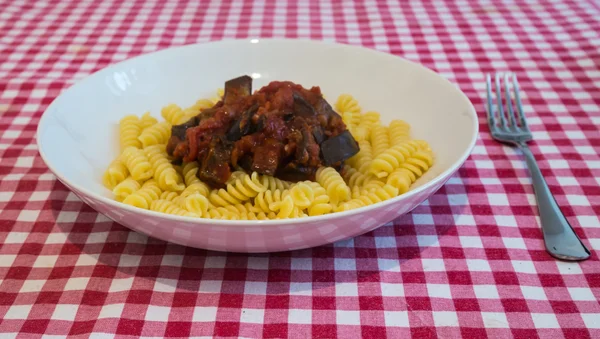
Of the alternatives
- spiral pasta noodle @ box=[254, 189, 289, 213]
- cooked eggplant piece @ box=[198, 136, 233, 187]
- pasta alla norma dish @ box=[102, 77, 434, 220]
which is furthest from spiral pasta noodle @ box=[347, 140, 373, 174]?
cooked eggplant piece @ box=[198, 136, 233, 187]

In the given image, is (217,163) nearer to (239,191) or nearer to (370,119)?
(239,191)

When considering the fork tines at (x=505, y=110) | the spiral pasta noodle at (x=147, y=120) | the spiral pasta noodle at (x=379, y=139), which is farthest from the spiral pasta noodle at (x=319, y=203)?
the fork tines at (x=505, y=110)

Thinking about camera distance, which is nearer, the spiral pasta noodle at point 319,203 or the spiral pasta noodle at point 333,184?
the spiral pasta noodle at point 319,203

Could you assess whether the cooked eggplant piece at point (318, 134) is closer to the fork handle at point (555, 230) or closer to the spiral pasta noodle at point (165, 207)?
the spiral pasta noodle at point (165, 207)

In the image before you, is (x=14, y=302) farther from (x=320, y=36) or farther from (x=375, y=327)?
(x=320, y=36)

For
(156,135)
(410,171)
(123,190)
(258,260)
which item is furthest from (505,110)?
(123,190)

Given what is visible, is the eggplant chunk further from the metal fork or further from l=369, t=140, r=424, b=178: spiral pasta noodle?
the metal fork
